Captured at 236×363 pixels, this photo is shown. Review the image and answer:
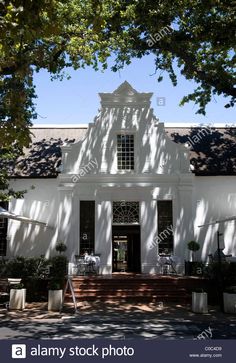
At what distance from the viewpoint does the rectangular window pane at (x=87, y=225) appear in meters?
21.0

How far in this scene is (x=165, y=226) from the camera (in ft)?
69.5

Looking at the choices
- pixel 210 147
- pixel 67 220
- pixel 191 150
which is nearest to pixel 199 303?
pixel 67 220

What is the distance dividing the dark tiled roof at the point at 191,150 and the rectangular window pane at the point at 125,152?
8.11ft

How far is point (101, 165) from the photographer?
21.6 m

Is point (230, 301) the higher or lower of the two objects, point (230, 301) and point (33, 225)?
the lower

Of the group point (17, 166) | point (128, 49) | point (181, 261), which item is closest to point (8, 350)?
point (128, 49)

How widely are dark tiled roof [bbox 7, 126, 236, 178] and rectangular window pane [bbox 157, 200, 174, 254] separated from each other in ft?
8.73

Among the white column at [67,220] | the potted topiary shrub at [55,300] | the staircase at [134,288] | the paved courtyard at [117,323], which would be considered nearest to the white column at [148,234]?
the staircase at [134,288]

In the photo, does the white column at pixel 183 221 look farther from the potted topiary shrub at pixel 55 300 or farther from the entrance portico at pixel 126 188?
the potted topiary shrub at pixel 55 300

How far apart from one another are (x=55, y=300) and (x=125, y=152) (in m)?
10.0

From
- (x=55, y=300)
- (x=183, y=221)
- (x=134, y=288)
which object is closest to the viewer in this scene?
(x=55, y=300)

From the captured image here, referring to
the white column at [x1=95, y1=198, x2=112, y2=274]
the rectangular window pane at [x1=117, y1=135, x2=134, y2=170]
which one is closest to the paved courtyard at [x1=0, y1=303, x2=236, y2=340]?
the white column at [x1=95, y1=198, x2=112, y2=274]

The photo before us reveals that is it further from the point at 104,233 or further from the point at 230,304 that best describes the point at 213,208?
the point at 230,304

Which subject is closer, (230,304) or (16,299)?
(230,304)
